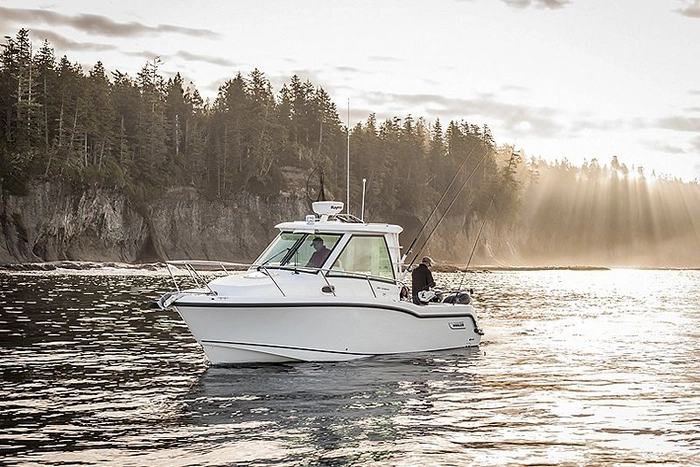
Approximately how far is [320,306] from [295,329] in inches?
27.7

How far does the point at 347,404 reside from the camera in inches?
571

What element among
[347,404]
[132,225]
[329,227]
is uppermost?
[329,227]

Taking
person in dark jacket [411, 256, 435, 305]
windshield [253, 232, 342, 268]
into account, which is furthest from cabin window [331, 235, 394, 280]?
person in dark jacket [411, 256, 435, 305]

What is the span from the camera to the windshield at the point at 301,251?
1928 centimetres

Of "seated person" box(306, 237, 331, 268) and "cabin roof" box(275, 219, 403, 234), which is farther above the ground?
"cabin roof" box(275, 219, 403, 234)

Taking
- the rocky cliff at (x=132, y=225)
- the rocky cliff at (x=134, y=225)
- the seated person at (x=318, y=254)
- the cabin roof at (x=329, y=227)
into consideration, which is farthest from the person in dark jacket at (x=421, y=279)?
the rocky cliff at (x=132, y=225)

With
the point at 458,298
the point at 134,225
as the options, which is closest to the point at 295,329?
the point at 458,298

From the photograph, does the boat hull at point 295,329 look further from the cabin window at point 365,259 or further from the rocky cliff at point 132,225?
the rocky cliff at point 132,225

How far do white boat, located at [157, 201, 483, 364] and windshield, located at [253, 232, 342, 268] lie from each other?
3 cm

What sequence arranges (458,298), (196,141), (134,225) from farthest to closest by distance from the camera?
(196,141), (134,225), (458,298)

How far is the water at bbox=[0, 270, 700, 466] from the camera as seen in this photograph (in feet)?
36.7

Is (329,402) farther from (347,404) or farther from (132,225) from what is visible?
(132,225)

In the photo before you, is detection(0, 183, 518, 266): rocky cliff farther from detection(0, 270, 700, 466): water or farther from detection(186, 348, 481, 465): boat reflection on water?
detection(186, 348, 481, 465): boat reflection on water

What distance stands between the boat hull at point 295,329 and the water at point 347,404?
33 cm
